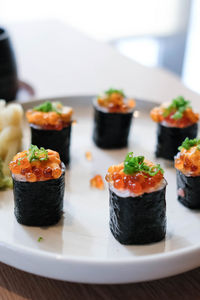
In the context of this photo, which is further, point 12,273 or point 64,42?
point 64,42

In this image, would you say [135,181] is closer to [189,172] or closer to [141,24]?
[189,172]

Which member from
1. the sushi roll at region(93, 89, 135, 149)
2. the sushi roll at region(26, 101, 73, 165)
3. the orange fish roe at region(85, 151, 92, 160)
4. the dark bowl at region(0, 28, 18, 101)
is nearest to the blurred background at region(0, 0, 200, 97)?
the dark bowl at region(0, 28, 18, 101)

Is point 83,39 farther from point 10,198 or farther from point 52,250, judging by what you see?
point 52,250

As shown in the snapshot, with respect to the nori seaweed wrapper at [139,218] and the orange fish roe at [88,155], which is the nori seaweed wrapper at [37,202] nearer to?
the nori seaweed wrapper at [139,218]

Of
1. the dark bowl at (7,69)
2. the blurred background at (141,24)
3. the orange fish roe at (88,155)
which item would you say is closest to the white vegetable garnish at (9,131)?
the orange fish roe at (88,155)

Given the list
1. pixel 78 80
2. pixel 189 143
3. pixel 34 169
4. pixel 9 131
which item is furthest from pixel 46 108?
pixel 78 80

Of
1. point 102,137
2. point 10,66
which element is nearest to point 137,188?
point 102,137

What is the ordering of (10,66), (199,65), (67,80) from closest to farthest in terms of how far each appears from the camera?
1. (10,66)
2. (67,80)
3. (199,65)

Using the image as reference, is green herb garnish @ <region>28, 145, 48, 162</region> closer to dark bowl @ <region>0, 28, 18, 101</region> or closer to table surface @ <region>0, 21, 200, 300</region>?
table surface @ <region>0, 21, 200, 300</region>
